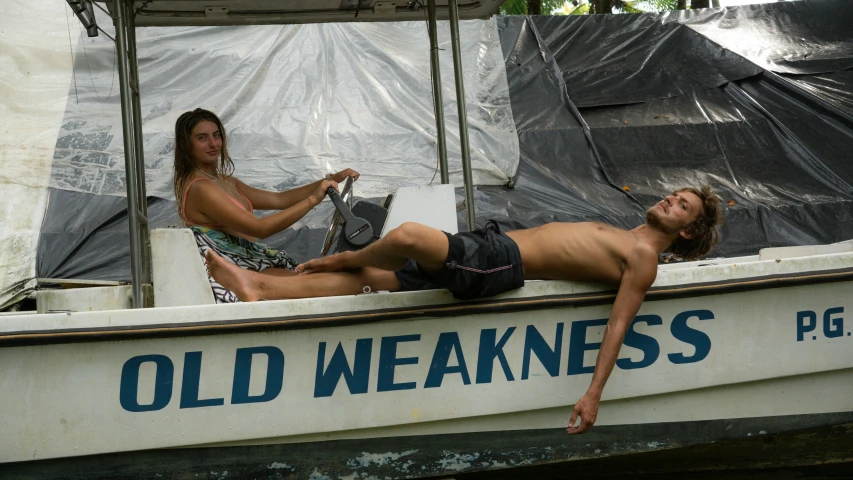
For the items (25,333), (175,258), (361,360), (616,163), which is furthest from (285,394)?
(616,163)

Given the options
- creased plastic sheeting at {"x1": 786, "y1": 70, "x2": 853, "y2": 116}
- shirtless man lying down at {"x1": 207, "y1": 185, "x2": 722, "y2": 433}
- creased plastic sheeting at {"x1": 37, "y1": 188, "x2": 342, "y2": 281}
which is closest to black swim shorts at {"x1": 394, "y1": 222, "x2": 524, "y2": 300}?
shirtless man lying down at {"x1": 207, "y1": 185, "x2": 722, "y2": 433}

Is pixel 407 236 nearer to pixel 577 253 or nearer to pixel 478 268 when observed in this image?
pixel 478 268

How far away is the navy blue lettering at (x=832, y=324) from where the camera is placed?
370 cm

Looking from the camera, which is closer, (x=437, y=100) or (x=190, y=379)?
(x=190, y=379)

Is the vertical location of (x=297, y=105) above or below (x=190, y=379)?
above

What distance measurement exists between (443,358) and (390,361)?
21cm

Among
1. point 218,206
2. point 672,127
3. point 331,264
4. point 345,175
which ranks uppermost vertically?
point 672,127

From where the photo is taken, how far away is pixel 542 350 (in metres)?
3.45

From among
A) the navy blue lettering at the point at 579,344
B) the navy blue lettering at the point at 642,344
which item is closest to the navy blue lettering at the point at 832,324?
the navy blue lettering at the point at 642,344

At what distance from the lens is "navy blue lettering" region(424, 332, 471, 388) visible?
336 centimetres

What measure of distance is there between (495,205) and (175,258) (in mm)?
4193

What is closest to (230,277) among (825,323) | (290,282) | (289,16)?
(290,282)

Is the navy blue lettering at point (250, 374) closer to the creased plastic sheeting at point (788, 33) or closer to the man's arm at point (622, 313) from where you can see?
the man's arm at point (622, 313)

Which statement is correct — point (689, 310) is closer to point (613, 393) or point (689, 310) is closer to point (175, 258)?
point (613, 393)
